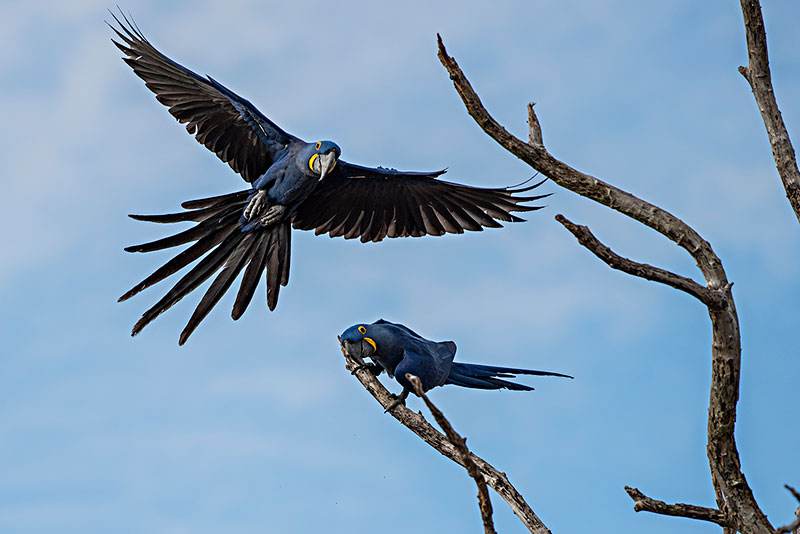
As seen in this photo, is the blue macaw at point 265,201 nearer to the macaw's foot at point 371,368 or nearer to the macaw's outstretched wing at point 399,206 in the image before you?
the macaw's outstretched wing at point 399,206

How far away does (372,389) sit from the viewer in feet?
16.2

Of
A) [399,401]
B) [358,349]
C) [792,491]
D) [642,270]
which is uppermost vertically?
[358,349]

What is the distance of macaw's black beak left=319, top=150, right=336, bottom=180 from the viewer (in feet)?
17.6

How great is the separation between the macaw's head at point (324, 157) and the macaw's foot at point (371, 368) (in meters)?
1.14

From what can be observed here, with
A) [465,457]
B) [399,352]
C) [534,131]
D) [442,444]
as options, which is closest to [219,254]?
[399,352]

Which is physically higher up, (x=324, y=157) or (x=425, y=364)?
(x=324, y=157)

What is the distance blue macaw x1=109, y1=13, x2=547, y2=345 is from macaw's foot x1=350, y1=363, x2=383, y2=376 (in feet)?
2.82

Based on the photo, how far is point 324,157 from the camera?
17.6ft

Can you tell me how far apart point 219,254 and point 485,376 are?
1742mm

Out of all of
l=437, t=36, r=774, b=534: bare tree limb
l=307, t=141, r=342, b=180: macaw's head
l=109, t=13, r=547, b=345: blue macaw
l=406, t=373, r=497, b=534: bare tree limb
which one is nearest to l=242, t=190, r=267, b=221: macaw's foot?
l=109, t=13, r=547, b=345: blue macaw

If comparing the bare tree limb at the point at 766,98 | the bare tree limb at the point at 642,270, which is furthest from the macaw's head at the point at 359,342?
the bare tree limb at the point at 766,98

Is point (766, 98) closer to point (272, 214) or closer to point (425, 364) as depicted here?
point (425, 364)

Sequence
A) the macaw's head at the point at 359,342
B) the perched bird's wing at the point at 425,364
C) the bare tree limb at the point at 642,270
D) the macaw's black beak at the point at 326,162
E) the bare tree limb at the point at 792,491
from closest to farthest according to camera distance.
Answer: the bare tree limb at the point at 792,491, the bare tree limb at the point at 642,270, the perched bird's wing at the point at 425,364, the macaw's head at the point at 359,342, the macaw's black beak at the point at 326,162

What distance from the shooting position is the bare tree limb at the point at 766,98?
4230mm
